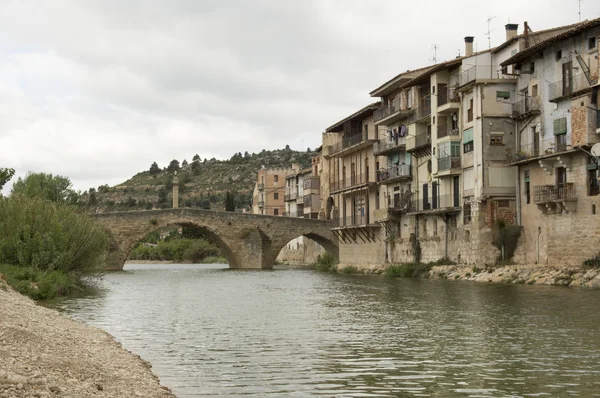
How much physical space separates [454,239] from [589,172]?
12.2 m

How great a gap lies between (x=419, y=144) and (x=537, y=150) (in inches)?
486

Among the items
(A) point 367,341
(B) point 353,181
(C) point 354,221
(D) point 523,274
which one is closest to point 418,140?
(C) point 354,221

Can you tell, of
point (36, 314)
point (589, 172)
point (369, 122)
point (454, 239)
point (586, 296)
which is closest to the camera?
point (36, 314)

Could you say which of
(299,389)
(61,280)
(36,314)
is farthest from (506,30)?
(299,389)

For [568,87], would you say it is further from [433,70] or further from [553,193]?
[433,70]

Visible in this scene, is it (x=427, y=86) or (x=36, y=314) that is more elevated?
(x=427, y=86)

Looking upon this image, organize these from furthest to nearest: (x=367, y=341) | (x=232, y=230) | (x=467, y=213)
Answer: (x=232, y=230)
(x=467, y=213)
(x=367, y=341)

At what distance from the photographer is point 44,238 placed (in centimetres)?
3247

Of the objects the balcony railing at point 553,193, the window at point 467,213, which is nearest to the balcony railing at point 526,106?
the balcony railing at point 553,193

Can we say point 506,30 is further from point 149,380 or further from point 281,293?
point 149,380

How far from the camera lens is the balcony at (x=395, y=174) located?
54781 mm

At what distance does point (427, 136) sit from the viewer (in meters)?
51.4

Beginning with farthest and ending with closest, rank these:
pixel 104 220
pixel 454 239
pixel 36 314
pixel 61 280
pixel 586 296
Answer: pixel 104 220
pixel 454 239
pixel 61 280
pixel 586 296
pixel 36 314

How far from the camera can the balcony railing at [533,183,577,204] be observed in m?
37.1
